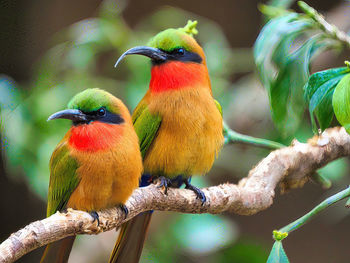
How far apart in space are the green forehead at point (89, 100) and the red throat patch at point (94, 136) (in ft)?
0.11

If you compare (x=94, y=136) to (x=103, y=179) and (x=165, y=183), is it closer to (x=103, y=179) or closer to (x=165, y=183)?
(x=103, y=179)

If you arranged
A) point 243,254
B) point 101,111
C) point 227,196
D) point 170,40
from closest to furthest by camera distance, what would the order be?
point 101,111 → point 170,40 → point 227,196 → point 243,254

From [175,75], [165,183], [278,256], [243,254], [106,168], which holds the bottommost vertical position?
[243,254]

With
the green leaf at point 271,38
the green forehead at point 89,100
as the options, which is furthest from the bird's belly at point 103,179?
the green leaf at point 271,38

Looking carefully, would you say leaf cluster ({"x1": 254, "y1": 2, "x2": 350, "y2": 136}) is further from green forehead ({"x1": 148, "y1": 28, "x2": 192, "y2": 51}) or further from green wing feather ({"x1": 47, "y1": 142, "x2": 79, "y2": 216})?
green wing feather ({"x1": 47, "y1": 142, "x2": 79, "y2": 216})

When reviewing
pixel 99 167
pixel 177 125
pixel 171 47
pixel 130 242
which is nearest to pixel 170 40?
pixel 171 47

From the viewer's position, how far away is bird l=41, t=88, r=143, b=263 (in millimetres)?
1095

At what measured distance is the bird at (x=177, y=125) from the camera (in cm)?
124

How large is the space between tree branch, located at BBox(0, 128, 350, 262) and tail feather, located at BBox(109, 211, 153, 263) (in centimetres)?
11

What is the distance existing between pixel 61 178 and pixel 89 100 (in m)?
0.19

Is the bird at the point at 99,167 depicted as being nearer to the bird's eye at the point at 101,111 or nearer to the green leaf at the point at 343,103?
the bird's eye at the point at 101,111

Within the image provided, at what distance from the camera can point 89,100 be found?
104cm

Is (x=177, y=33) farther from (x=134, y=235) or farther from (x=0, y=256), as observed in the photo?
(x=0, y=256)

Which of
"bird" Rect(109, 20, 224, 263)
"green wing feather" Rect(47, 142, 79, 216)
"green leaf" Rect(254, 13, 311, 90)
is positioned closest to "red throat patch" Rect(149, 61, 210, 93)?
"bird" Rect(109, 20, 224, 263)
